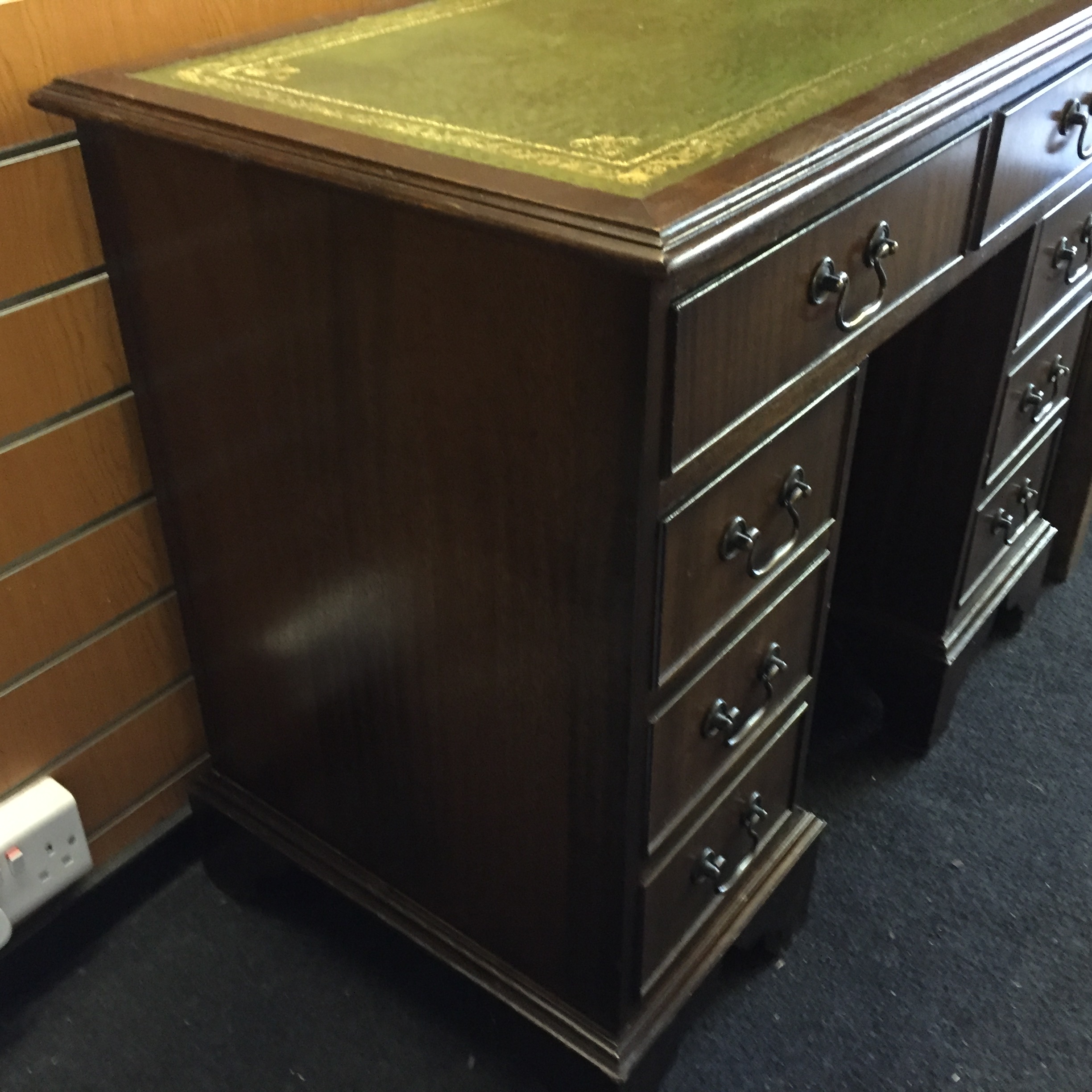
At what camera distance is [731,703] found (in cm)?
93

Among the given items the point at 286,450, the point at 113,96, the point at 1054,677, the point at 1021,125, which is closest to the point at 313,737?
the point at 286,450

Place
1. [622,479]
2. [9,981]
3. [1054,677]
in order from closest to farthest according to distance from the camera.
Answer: [622,479], [9,981], [1054,677]

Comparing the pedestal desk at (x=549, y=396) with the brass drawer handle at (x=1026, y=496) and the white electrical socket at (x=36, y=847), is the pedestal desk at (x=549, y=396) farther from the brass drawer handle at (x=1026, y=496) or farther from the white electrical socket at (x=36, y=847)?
the brass drawer handle at (x=1026, y=496)

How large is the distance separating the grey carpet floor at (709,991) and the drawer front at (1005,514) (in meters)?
0.29

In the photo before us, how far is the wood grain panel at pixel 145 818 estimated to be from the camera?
3.98 ft

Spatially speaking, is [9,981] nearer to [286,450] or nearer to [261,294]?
[286,450]

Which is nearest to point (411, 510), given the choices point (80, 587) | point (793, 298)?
point (793, 298)

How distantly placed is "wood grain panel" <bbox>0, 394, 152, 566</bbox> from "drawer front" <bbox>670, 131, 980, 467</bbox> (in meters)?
0.58

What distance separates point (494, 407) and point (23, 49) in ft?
1.55

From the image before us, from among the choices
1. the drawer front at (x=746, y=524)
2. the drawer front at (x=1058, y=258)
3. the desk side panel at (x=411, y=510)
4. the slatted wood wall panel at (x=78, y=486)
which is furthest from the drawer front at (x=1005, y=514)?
the slatted wood wall panel at (x=78, y=486)

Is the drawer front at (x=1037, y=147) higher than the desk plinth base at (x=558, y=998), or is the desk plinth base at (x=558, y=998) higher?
the drawer front at (x=1037, y=147)

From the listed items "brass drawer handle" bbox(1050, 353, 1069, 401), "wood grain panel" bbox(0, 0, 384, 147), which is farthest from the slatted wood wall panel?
"brass drawer handle" bbox(1050, 353, 1069, 401)

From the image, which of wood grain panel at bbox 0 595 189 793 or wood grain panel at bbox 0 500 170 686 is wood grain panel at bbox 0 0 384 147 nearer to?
wood grain panel at bbox 0 500 170 686

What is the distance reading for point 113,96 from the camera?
82 cm
